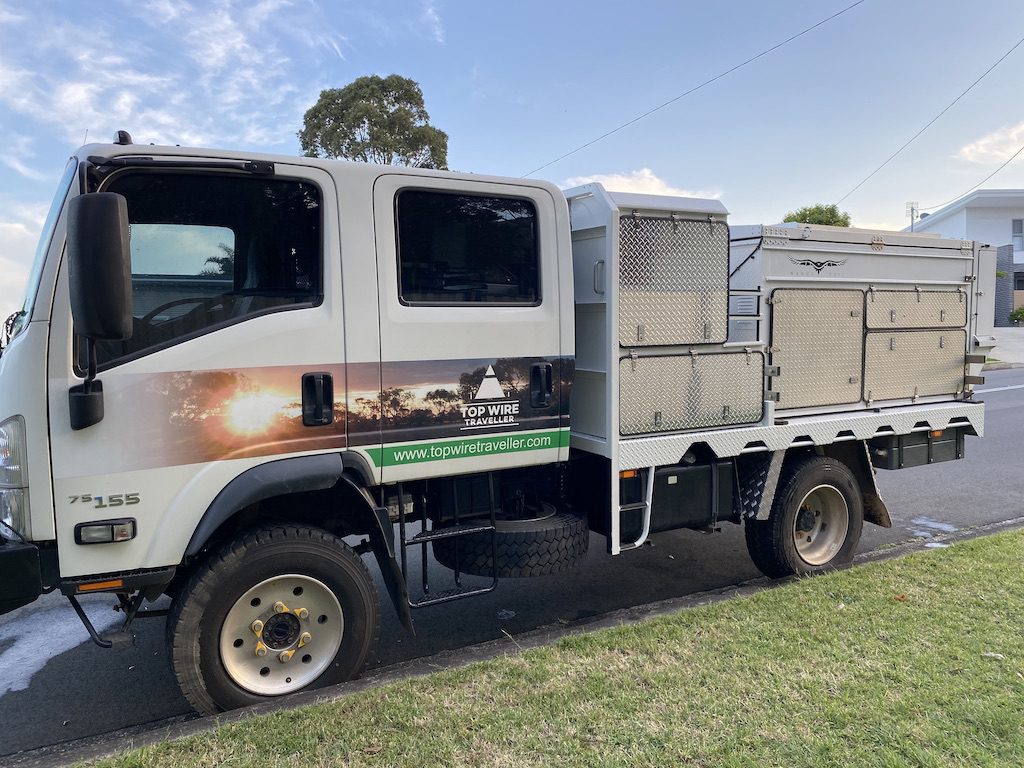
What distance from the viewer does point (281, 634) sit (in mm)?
3799

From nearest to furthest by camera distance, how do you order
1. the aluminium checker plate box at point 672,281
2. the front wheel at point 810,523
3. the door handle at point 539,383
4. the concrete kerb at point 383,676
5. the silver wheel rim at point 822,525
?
the concrete kerb at point 383,676 < the door handle at point 539,383 < the aluminium checker plate box at point 672,281 < the front wheel at point 810,523 < the silver wheel rim at point 822,525

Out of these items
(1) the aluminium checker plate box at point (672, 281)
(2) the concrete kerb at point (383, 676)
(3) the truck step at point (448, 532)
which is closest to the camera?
(2) the concrete kerb at point (383, 676)

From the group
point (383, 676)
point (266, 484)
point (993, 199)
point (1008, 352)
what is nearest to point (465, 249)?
point (266, 484)

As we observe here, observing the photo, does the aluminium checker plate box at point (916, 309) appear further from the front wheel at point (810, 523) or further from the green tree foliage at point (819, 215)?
the green tree foliage at point (819, 215)

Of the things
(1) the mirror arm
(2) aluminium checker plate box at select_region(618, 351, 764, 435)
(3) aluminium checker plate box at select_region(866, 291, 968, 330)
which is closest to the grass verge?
(2) aluminium checker plate box at select_region(618, 351, 764, 435)

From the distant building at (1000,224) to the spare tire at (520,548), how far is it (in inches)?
1870

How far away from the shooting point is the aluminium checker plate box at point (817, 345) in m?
5.34

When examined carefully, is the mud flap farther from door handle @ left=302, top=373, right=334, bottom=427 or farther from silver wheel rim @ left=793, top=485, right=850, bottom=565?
silver wheel rim @ left=793, top=485, right=850, bottom=565

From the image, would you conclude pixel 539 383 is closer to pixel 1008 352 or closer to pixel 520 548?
pixel 520 548

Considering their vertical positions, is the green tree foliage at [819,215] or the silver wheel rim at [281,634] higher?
the green tree foliage at [819,215]

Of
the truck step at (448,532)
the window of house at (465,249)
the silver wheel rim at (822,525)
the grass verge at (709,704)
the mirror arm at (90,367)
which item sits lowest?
the grass verge at (709,704)

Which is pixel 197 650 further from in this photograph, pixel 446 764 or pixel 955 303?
pixel 955 303

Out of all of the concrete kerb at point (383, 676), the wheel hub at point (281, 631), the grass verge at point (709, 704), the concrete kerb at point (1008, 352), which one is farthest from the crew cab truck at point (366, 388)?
the concrete kerb at point (1008, 352)

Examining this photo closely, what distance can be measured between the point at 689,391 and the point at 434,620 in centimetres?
226
